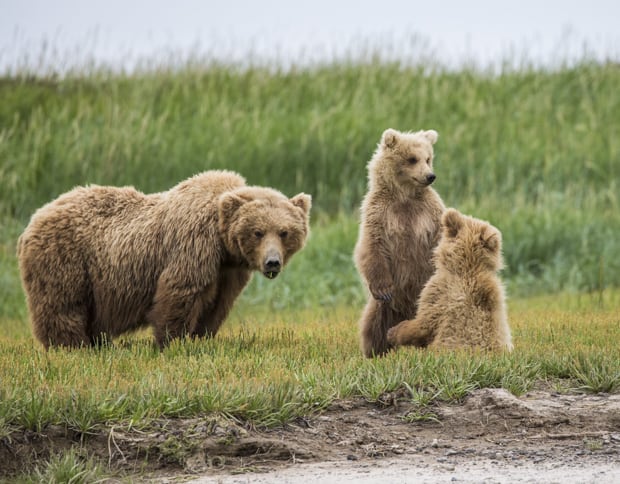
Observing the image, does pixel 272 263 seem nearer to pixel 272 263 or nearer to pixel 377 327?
pixel 272 263

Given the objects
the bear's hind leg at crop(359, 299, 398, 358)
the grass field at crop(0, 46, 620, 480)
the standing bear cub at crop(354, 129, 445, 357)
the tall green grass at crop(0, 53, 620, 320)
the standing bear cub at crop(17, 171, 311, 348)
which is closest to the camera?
the grass field at crop(0, 46, 620, 480)

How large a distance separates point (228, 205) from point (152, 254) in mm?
806

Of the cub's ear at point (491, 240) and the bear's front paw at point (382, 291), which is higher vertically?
the cub's ear at point (491, 240)

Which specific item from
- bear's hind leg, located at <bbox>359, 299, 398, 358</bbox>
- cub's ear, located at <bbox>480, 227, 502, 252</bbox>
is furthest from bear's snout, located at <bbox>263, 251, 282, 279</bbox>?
cub's ear, located at <bbox>480, 227, 502, 252</bbox>

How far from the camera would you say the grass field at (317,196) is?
6.36 m

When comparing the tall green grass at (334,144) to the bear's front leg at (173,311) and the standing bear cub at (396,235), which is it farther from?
the standing bear cub at (396,235)

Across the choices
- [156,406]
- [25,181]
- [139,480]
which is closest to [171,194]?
[156,406]

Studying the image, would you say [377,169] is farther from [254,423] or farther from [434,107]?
[434,107]

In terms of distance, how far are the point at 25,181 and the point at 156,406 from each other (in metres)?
10.7

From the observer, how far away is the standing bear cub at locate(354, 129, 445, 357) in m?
7.39

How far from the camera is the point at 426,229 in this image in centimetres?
750

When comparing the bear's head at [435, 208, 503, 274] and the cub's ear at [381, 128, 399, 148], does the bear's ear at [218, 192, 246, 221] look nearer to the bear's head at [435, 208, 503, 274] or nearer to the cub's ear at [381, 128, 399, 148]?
the cub's ear at [381, 128, 399, 148]

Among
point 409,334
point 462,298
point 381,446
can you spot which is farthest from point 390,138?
point 381,446

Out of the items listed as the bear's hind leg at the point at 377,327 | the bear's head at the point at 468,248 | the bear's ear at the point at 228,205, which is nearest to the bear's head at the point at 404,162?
the bear's head at the point at 468,248
